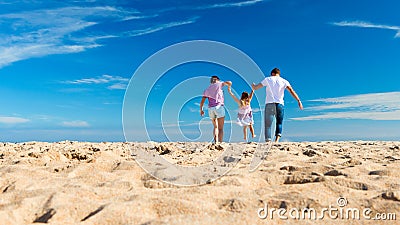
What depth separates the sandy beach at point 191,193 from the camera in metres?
2.60

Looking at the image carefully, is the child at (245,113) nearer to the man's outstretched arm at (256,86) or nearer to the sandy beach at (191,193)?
the man's outstretched arm at (256,86)

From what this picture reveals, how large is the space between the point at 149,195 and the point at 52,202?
33.2 inches

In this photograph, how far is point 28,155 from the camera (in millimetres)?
5586

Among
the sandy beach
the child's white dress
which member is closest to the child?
the child's white dress

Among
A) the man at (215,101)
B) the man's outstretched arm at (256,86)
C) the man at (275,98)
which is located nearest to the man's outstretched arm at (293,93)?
the man at (275,98)

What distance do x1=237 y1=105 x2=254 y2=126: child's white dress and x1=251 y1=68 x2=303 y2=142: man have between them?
7.55 feet

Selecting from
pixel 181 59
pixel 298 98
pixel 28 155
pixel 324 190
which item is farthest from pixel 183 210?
pixel 298 98

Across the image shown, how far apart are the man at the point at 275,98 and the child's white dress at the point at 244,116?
7.55ft

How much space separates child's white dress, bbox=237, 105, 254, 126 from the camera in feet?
36.4

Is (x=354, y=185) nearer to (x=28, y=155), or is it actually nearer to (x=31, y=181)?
(x=31, y=181)

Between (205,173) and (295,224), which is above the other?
(205,173)

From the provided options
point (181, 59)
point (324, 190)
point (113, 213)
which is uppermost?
point (181, 59)

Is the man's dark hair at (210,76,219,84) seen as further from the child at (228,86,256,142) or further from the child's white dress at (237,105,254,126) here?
the child's white dress at (237,105,254,126)

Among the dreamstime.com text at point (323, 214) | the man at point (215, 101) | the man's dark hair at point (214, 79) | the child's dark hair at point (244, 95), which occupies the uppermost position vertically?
the child's dark hair at point (244, 95)
